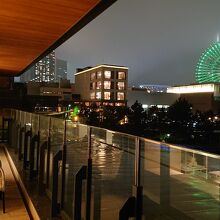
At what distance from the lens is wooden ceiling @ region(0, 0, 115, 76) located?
16.7 feet

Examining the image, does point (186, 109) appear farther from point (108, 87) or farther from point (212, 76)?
point (108, 87)

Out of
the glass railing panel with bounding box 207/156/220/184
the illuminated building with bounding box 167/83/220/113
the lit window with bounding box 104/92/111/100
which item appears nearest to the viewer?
the glass railing panel with bounding box 207/156/220/184

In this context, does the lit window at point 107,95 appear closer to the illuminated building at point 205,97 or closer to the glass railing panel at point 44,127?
the illuminated building at point 205,97

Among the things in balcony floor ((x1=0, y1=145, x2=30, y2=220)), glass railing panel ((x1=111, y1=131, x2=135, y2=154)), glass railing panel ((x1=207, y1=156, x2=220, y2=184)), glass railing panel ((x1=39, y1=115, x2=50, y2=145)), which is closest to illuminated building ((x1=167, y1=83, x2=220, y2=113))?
balcony floor ((x1=0, y1=145, x2=30, y2=220))

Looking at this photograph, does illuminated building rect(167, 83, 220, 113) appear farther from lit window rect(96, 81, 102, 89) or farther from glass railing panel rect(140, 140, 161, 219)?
glass railing panel rect(140, 140, 161, 219)

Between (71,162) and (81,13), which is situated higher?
(81,13)

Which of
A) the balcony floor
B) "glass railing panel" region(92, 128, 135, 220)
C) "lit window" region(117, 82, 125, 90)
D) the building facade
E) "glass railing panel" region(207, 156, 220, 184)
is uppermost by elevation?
"lit window" region(117, 82, 125, 90)

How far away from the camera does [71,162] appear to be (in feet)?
15.7

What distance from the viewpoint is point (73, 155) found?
4648 millimetres

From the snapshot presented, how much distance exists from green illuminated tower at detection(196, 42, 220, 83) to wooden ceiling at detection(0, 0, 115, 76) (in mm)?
58345

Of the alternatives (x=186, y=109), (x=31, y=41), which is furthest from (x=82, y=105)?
(x=31, y=41)

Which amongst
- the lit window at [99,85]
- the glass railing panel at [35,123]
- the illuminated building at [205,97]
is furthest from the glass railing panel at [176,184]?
the lit window at [99,85]

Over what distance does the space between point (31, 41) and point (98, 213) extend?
5.01 meters

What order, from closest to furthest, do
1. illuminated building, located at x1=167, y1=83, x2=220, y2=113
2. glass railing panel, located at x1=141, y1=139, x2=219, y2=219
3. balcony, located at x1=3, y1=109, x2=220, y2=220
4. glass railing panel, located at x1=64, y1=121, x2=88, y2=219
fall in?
glass railing panel, located at x1=141, y1=139, x2=219, y2=219
balcony, located at x1=3, y1=109, x2=220, y2=220
glass railing panel, located at x1=64, y1=121, x2=88, y2=219
illuminated building, located at x1=167, y1=83, x2=220, y2=113
